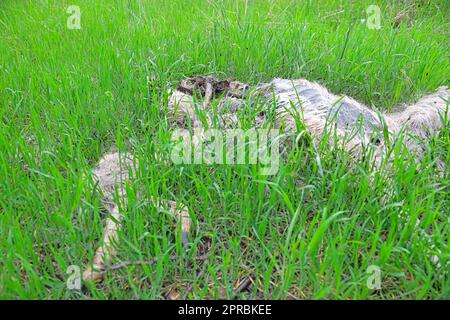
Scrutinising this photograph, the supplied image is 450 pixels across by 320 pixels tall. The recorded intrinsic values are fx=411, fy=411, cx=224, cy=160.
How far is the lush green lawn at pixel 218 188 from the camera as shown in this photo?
60.7 inches

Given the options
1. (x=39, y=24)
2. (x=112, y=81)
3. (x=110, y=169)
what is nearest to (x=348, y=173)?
(x=110, y=169)

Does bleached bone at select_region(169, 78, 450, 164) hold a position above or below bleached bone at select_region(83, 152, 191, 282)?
above

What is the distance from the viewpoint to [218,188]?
1824 mm

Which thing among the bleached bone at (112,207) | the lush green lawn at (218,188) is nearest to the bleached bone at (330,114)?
the lush green lawn at (218,188)

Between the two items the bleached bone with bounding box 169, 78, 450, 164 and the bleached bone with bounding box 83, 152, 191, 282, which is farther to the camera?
the bleached bone with bounding box 169, 78, 450, 164

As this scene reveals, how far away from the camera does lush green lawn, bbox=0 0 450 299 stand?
154 centimetres

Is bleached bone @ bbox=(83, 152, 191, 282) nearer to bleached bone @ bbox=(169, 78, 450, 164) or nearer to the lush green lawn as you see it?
the lush green lawn

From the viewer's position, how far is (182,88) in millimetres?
2648

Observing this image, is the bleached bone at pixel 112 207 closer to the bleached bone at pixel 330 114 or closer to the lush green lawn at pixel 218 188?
the lush green lawn at pixel 218 188

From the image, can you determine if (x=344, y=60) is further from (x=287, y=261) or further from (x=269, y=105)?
(x=287, y=261)

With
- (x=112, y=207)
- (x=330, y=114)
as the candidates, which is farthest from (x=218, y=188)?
(x=330, y=114)

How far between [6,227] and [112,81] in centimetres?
131

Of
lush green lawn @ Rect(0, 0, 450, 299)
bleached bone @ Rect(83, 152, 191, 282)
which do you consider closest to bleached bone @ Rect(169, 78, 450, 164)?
lush green lawn @ Rect(0, 0, 450, 299)

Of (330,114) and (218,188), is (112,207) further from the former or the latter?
(330,114)
